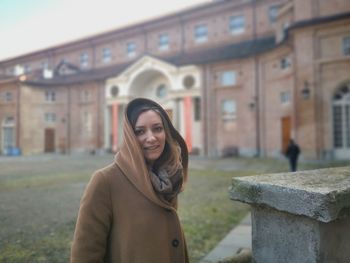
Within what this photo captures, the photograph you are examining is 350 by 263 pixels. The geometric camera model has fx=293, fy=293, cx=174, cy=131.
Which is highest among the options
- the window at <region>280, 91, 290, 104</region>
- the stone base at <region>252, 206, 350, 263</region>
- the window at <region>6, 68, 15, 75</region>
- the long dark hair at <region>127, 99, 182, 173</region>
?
the window at <region>6, 68, 15, 75</region>

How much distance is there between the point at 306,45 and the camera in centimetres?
1753

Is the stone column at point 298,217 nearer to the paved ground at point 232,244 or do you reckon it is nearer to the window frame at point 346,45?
the paved ground at point 232,244

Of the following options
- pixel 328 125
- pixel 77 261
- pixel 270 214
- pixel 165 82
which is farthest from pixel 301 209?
pixel 165 82

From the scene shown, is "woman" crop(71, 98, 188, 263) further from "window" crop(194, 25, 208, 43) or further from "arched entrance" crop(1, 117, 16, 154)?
"arched entrance" crop(1, 117, 16, 154)

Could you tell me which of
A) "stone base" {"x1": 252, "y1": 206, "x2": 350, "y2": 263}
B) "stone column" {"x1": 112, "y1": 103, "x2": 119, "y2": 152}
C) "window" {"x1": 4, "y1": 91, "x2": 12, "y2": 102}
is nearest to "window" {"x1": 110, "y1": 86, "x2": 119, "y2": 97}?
"stone column" {"x1": 112, "y1": 103, "x2": 119, "y2": 152}

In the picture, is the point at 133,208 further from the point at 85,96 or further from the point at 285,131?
the point at 85,96

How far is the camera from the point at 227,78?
2414 cm

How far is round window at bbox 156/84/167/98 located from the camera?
97.0 feet

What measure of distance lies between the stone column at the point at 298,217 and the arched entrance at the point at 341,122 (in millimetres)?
17287

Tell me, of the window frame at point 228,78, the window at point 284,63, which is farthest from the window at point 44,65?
the window at point 284,63

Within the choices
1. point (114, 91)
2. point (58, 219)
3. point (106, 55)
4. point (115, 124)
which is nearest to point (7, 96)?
point (106, 55)

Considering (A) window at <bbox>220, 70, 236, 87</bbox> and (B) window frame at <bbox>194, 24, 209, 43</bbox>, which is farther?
(B) window frame at <bbox>194, 24, 209, 43</bbox>

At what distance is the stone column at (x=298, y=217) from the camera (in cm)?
145

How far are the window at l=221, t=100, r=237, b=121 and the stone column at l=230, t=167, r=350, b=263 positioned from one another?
22344 millimetres
